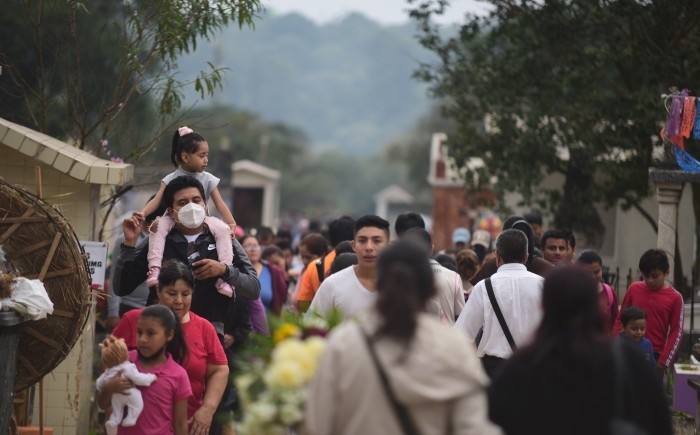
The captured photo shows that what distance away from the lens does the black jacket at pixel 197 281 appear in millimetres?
9109

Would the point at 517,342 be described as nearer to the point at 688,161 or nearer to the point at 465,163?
the point at 688,161

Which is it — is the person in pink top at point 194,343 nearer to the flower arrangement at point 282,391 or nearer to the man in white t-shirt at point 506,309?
the man in white t-shirt at point 506,309

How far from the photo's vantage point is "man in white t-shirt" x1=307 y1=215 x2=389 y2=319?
807 centimetres

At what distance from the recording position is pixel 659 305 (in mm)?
12258

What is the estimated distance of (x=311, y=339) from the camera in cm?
571

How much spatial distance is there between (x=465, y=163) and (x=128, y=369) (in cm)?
1518

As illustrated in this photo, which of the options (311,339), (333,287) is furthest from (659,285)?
(311,339)

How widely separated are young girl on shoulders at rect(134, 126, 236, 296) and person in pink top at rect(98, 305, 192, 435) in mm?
948

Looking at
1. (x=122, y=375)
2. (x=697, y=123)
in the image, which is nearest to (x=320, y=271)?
(x=122, y=375)

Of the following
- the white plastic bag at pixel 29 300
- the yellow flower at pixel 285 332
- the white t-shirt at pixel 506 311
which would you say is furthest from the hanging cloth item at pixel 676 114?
the yellow flower at pixel 285 332

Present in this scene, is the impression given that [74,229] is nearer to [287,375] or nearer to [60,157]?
[60,157]

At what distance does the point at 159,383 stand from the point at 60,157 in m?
3.82

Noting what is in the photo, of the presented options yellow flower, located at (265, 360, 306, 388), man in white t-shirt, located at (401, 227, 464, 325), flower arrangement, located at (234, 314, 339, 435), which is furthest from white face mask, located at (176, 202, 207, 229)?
yellow flower, located at (265, 360, 306, 388)

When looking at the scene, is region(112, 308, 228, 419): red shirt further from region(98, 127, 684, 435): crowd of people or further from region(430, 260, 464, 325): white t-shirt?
region(430, 260, 464, 325): white t-shirt
